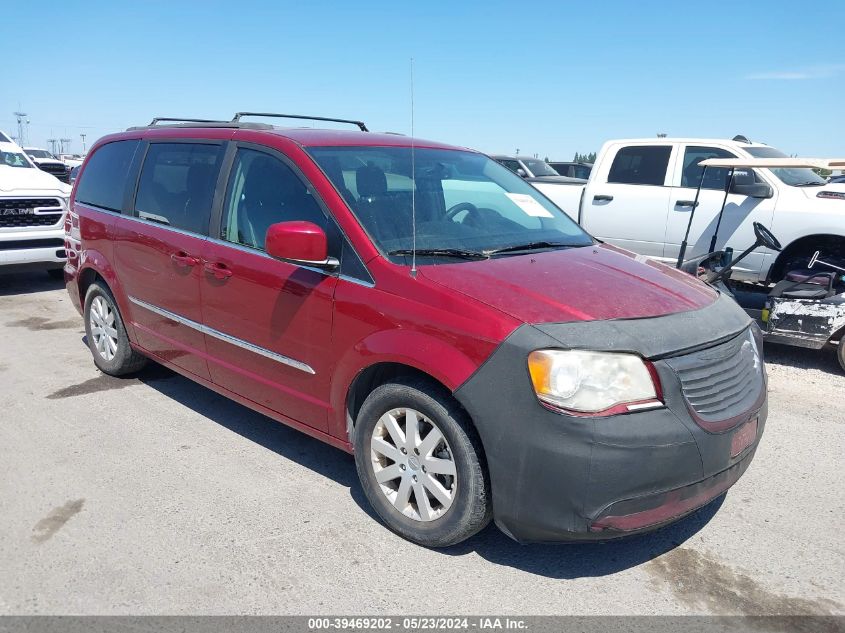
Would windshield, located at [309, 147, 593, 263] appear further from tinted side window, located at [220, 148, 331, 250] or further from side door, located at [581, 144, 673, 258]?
side door, located at [581, 144, 673, 258]

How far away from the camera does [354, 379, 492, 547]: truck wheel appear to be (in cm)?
289

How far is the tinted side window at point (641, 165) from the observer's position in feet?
26.4

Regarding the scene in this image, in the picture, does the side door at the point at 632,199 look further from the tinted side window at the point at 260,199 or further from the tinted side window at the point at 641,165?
the tinted side window at the point at 260,199

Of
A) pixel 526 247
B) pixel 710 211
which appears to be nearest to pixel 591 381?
pixel 526 247

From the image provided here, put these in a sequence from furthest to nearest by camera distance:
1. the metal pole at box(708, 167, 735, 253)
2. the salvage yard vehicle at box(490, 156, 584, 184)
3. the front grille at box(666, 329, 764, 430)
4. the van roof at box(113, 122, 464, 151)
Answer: the salvage yard vehicle at box(490, 156, 584, 184) < the metal pole at box(708, 167, 735, 253) < the van roof at box(113, 122, 464, 151) < the front grille at box(666, 329, 764, 430)

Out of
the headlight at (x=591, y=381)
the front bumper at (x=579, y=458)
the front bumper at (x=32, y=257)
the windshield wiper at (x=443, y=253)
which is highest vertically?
the windshield wiper at (x=443, y=253)

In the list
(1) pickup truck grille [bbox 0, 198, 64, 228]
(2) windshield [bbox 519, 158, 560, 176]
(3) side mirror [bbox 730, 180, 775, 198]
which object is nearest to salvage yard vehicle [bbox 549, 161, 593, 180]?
(2) windshield [bbox 519, 158, 560, 176]

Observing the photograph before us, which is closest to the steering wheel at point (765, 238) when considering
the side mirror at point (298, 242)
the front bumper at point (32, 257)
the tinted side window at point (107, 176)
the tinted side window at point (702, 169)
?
the tinted side window at point (702, 169)

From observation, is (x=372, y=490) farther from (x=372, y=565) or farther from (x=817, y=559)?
(x=817, y=559)

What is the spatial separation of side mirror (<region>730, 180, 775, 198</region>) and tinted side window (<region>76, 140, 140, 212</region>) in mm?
5486

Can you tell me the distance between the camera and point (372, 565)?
3049 millimetres

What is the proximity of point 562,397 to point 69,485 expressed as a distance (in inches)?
105

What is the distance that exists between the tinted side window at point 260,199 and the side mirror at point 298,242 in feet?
0.76

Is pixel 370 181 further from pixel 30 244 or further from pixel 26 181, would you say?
pixel 26 181
